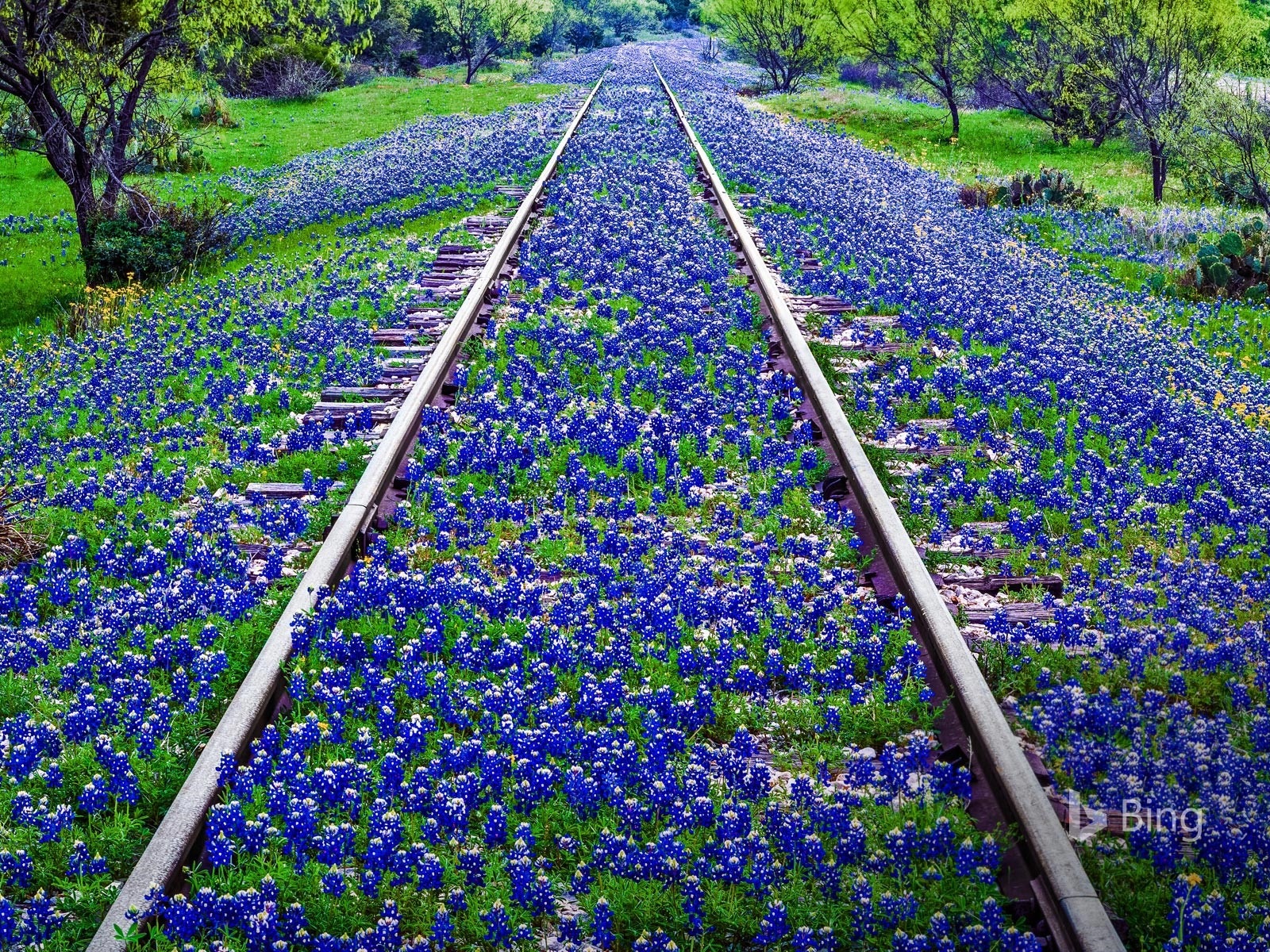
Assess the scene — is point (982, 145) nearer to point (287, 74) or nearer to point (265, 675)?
point (265, 675)

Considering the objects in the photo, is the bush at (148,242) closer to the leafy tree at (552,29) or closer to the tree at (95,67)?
the tree at (95,67)

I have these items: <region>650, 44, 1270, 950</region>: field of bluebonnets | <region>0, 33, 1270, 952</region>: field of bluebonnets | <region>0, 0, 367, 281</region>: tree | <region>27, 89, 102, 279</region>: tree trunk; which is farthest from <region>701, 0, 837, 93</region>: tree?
<region>0, 33, 1270, 952</region>: field of bluebonnets

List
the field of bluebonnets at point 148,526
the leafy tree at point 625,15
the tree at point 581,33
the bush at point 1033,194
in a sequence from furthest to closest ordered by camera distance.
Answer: the leafy tree at point 625,15
the tree at point 581,33
the bush at point 1033,194
the field of bluebonnets at point 148,526

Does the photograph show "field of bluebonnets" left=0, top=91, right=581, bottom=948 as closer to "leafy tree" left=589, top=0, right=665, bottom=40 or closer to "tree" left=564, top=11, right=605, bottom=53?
"tree" left=564, top=11, right=605, bottom=53

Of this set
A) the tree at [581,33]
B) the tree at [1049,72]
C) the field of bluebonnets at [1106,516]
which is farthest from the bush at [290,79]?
the tree at [581,33]

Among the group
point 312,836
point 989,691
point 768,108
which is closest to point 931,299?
point 989,691

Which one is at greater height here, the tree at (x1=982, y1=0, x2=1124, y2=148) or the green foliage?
the tree at (x1=982, y1=0, x2=1124, y2=148)

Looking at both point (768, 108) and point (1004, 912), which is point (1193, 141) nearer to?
point (1004, 912)
